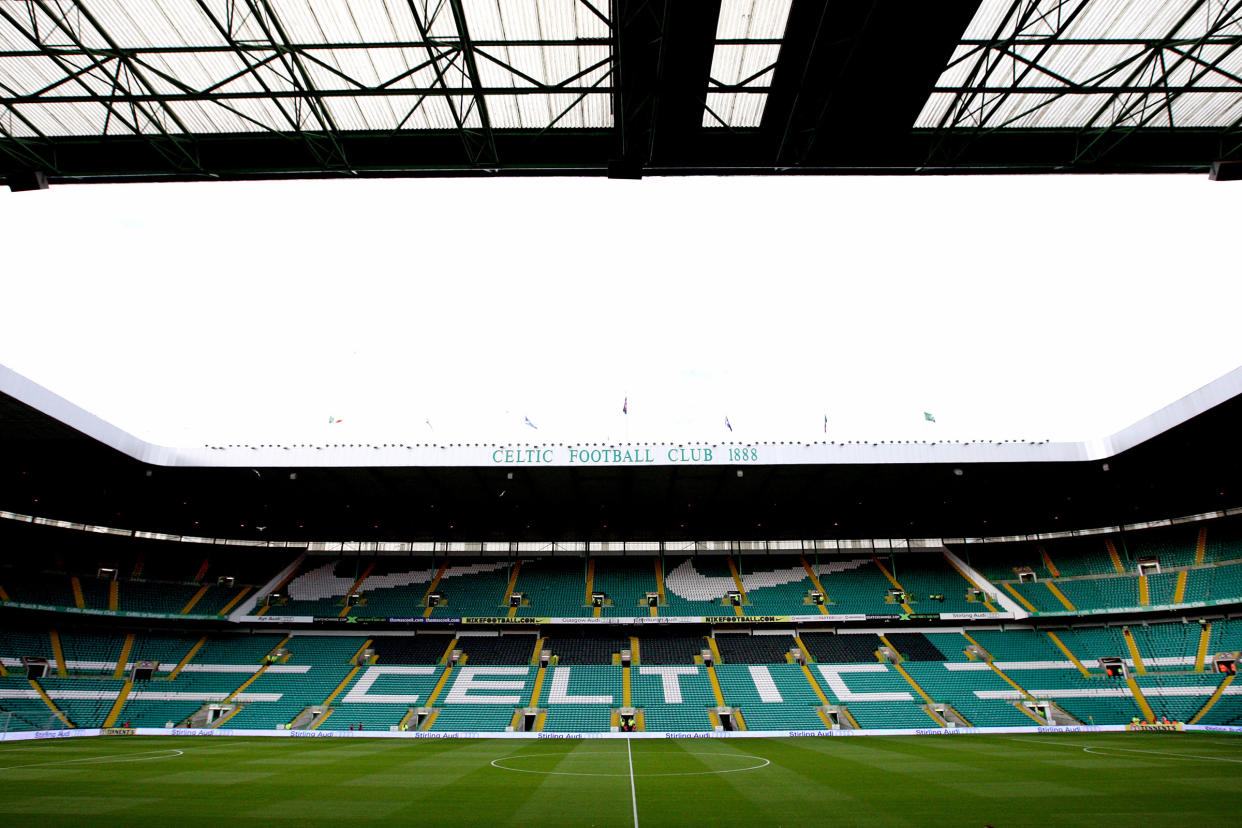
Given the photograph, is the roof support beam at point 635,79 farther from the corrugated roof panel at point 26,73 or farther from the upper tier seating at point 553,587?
the upper tier seating at point 553,587

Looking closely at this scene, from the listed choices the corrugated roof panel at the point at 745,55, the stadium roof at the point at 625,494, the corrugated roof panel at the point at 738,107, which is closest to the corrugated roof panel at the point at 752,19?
the corrugated roof panel at the point at 745,55

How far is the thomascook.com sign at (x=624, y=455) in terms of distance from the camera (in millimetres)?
29922

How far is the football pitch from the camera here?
11.1 metres

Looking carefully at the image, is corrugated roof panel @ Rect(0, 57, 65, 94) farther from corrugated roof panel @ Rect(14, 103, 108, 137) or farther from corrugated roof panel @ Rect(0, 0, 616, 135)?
corrugated roof panel @ Rect(14, 103, 108, 137)

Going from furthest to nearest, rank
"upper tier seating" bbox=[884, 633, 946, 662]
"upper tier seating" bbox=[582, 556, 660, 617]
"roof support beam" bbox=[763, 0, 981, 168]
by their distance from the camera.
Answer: "upper tier seating" bbox=[582, 556, 660, 617] → "upper tier seating" bbox=[884, 633, 946, 662] → "roof support beam" bbox=[763, 0, 981, 168]

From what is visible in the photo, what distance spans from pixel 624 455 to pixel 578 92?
873 inches

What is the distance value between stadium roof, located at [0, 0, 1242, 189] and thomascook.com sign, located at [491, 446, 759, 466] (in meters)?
20.8

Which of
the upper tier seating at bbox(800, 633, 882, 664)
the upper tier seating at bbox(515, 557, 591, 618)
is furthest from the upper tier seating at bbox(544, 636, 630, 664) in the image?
the upper tier seating at bbox(800, 633, 882, 664)

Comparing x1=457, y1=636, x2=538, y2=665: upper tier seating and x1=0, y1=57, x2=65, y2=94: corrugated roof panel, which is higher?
x1=0, y1=57, x2=65, y2=94: corrugated roof panel

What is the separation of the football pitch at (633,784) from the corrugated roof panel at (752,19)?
12.2m

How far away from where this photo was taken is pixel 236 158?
966cm

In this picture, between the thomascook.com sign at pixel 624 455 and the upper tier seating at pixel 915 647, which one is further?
the upper tier seating at pixel 915 647

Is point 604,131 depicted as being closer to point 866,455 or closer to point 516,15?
point 516,15

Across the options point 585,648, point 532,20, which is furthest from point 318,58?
point 585,648
